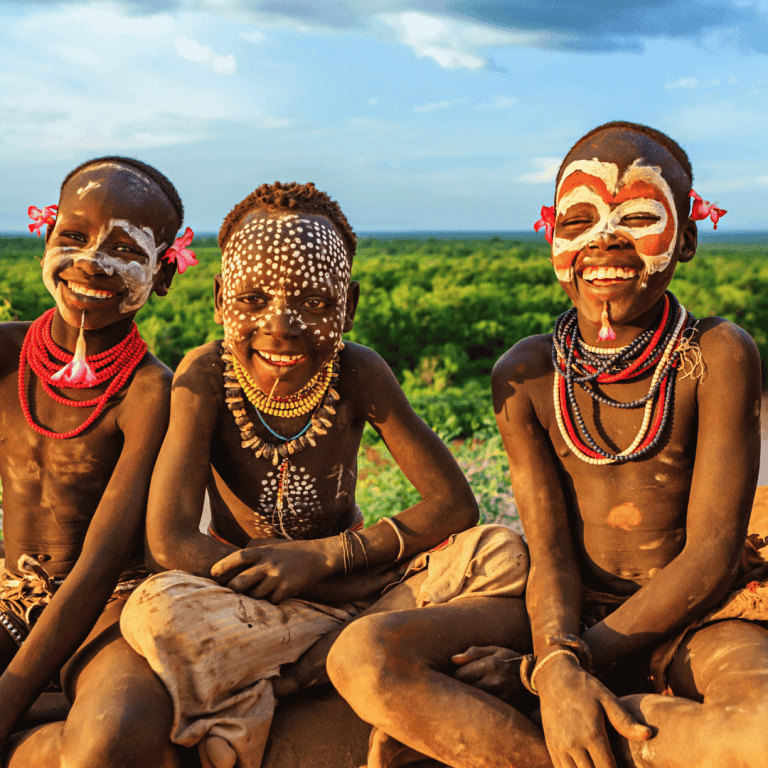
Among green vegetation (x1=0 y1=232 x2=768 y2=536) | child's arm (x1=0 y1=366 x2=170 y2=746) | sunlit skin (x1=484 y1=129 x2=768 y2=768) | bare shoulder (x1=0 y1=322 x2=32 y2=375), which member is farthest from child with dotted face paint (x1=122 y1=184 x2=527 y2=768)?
green vegetation (x1=0 y1=232 x2=768 y2=536)

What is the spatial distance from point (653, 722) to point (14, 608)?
6.87ft

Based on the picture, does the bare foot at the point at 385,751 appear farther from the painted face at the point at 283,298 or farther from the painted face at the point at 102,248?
the painted face at the point at 102,248

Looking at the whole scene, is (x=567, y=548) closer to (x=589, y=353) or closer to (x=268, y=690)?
(x=589, y=353)

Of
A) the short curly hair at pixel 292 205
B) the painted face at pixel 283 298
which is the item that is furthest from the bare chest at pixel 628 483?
the short curly hair at pixel 292 205

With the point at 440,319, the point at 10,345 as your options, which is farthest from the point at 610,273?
the point at 440,319

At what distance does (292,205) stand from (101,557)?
1.33 m

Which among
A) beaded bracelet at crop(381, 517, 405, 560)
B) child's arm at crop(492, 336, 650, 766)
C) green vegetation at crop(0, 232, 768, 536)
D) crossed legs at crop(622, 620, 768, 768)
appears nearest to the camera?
crossed legs at crop(622, 620, 768, 768)

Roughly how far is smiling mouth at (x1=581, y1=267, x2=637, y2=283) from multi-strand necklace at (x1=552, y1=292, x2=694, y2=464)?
222 millimetres

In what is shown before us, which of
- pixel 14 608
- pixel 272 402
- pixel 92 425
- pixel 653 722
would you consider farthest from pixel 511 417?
pixel 14 608

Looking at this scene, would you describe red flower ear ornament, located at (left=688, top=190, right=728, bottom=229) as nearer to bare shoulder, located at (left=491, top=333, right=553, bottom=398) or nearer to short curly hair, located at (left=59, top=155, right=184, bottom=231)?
bare shoulder, located at (left=491, top=333, right=553, bottom=398)

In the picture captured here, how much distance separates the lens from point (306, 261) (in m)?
2.79

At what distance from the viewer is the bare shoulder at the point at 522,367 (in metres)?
2.93

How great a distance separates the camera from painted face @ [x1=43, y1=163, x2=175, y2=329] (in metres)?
2.91

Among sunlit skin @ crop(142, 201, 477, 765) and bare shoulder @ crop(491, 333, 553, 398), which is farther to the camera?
bare shoulder @ crop(491, 333, 553, 398)
